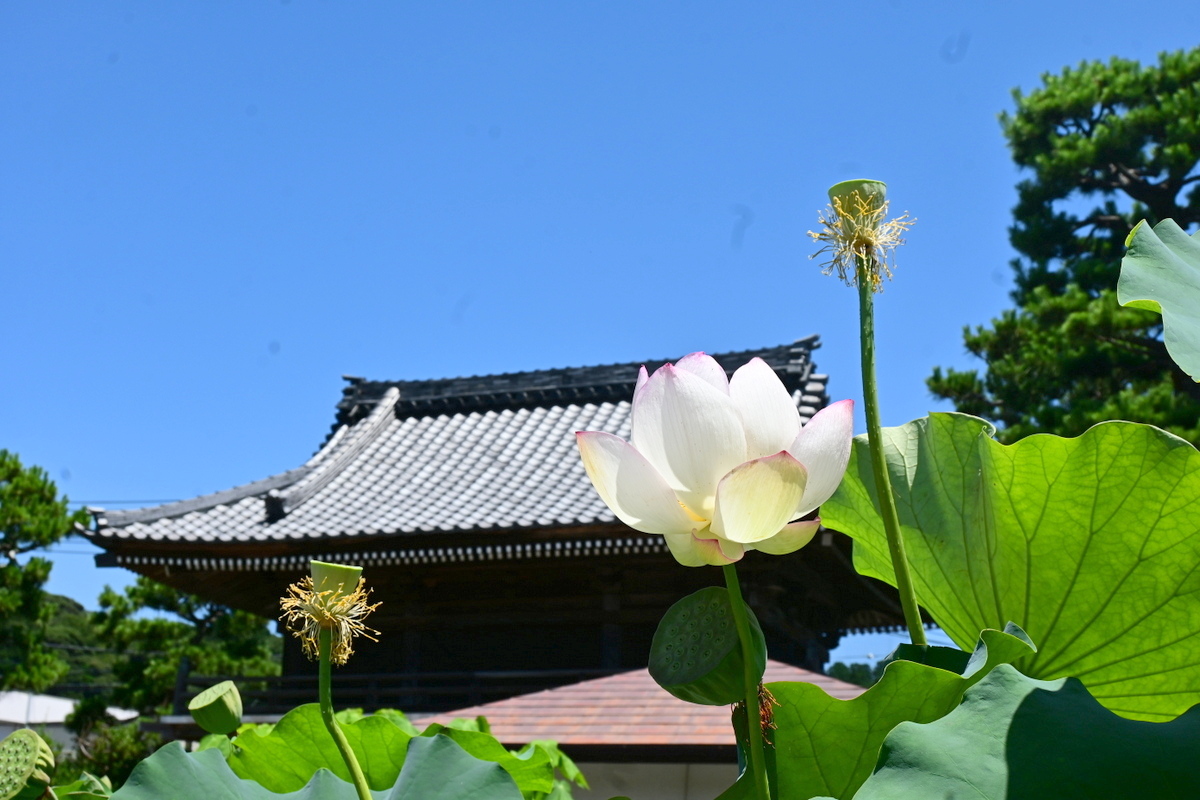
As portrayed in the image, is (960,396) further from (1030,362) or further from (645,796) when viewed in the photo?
(645,796)

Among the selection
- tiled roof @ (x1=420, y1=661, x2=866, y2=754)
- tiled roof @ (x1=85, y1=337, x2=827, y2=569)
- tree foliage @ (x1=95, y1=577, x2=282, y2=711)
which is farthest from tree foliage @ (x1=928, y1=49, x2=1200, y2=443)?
tree foliage @ (x1=95, y1=577, x2=282, y2=711)

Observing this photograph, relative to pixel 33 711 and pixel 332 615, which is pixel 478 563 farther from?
pixel 33 711

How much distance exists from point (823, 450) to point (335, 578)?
0.24 m

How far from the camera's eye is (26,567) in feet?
36.3

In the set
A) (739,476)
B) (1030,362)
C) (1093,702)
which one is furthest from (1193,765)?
(1030,362)

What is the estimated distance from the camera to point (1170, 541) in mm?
644

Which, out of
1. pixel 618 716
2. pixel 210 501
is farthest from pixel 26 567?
pixel 618 716

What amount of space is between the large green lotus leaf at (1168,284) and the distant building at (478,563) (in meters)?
5.33

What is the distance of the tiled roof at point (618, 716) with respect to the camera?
4402 mm

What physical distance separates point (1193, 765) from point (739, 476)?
198mm

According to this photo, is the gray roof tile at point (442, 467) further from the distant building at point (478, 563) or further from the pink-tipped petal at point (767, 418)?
the pink-tipped petal at point (767, 418)

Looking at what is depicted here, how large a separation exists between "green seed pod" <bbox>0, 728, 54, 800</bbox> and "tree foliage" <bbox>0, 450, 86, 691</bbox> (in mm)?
11797

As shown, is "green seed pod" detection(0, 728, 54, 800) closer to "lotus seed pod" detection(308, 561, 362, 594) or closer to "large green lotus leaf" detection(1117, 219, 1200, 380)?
"lotus seed pod" detection(308, 561, 362, 594)

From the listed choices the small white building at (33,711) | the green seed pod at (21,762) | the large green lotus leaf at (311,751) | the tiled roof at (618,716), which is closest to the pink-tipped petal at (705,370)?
the green seed pod at (21,762)
